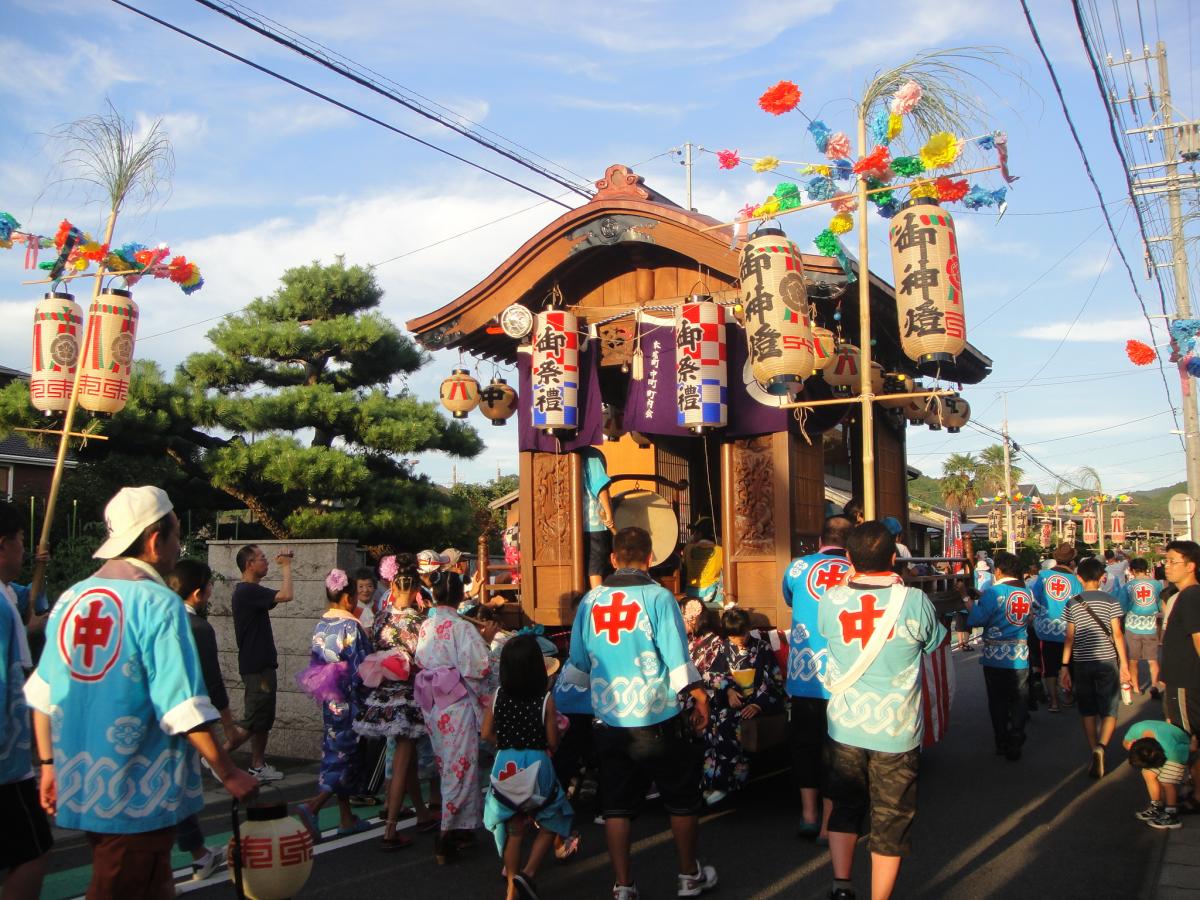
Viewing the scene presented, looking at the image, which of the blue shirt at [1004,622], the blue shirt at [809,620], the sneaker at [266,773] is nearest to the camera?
the blue shirt at [809,620]

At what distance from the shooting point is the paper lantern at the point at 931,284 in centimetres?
855

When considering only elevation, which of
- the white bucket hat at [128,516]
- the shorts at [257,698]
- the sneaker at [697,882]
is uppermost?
the white bucket hat at [128,516]

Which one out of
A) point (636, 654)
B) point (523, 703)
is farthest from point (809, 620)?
point (523, 703)

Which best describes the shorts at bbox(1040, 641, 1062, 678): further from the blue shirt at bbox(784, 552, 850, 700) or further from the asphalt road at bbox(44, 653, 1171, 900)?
the blue shirt at bbox(784, 552, 850, 700)

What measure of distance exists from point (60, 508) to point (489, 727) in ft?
41.3

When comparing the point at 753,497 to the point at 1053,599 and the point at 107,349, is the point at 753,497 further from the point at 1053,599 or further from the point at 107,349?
the point at 107,349

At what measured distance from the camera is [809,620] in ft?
21.4

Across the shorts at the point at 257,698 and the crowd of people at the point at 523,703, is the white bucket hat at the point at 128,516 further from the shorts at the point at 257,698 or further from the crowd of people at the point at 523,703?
the shorts at the point at 257,698

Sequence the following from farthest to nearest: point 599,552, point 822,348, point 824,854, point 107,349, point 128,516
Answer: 1. point 599,552
2. point 822,348
3. point 107,349
4. point 824,854
5. point 128,516

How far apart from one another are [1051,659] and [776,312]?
6.49 m

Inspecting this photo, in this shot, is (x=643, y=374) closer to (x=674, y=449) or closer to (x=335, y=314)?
(x=674, y=449)

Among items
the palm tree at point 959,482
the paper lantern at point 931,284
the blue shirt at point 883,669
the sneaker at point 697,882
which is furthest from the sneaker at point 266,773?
the palm tree at point 959,482

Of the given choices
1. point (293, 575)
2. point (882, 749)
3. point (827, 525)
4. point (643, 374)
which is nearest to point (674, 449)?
point (643, 374)

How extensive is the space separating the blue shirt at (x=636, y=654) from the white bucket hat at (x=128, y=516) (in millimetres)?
2491
